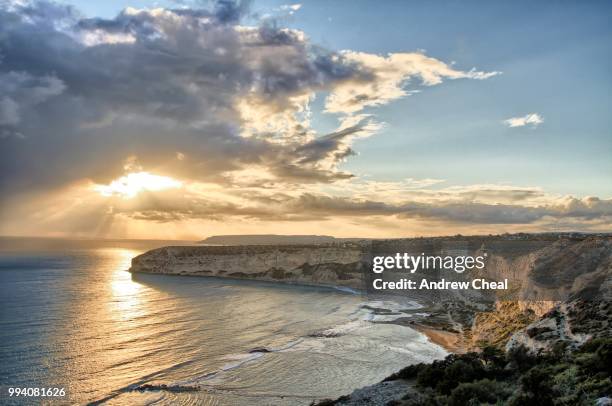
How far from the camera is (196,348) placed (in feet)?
124

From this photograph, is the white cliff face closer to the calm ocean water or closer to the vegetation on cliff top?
the calm ocean water

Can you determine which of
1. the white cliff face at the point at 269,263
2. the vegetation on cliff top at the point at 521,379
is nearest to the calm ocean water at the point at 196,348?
the vegetation on cliff top at the point at 521,379

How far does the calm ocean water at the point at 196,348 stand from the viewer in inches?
1075

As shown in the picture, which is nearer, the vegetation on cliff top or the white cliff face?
the vegetation on cliff top

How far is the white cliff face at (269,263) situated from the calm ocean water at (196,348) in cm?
3679

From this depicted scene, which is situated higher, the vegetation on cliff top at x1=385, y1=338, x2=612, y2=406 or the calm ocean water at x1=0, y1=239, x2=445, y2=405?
the vegetation on cliff top at x1=385, y1=338, x2=612, y2=406

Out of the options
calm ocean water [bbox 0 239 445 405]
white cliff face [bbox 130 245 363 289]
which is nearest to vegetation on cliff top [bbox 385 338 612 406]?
calm ocean water [bbox 0 239 445 405]

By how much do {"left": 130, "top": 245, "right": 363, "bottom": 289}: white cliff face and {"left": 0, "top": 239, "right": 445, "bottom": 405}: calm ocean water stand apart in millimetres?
36785

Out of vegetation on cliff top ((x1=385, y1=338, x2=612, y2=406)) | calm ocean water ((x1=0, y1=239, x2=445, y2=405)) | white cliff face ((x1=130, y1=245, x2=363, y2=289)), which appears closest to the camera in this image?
vegetation on cliff top ((x1=385, y1=338, x2=612, y2=406))

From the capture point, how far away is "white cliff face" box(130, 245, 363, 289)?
106062 millimetres

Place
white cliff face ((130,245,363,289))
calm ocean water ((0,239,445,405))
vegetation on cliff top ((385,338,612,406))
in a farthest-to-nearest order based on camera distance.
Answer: white cliff face ((130,245,363,289)), calm ocean water ((0,239,445,405)), vegetation on cliff top ((385,338,612,406))

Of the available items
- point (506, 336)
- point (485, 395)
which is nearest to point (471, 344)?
point (506, 336)

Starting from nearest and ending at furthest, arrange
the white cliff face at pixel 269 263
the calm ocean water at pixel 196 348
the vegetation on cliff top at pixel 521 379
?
1. the vegetation on cliff top at pixel 521 379
2. the calm ocean water at pixel 196 348
3. the white cliff face at pixel 269 263

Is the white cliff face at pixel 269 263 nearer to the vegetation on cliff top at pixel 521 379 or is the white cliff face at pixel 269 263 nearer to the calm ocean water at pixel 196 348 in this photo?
the calm ocean water at pixel 196 348
